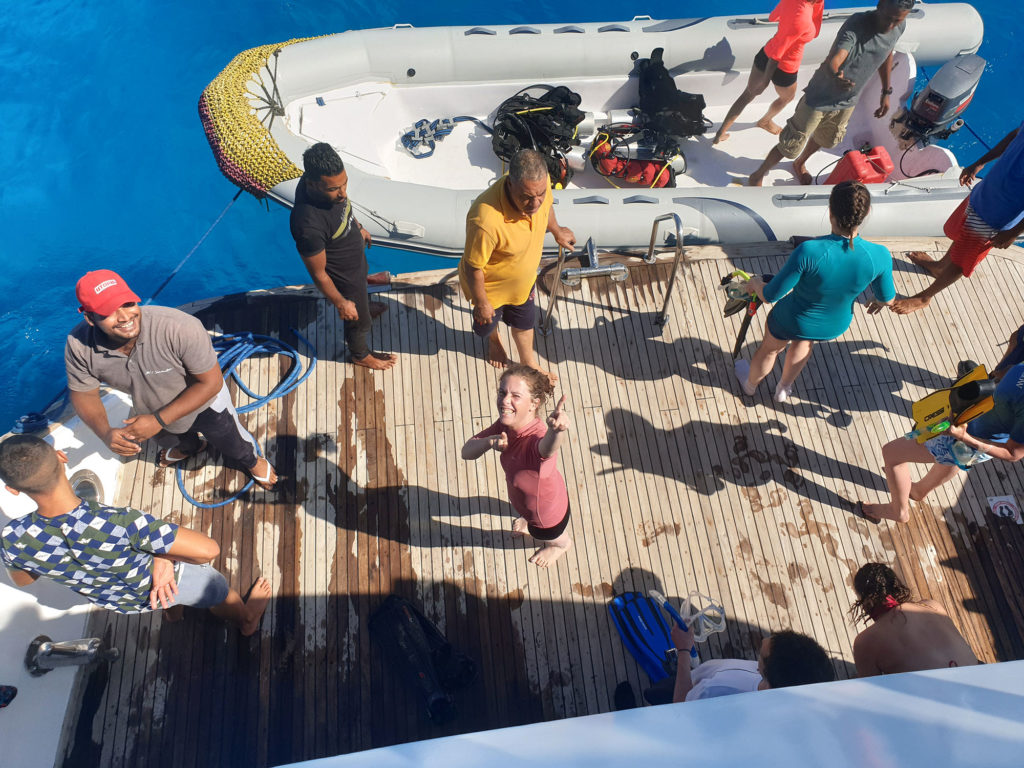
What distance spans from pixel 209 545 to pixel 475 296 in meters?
1.73

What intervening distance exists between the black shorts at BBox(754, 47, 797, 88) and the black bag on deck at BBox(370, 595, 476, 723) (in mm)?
5363

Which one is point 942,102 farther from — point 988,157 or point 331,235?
point 331,235

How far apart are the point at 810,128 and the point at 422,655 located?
5148 millimetres

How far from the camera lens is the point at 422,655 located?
306cm

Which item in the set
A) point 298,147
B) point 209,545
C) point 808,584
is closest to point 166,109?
point 298,147

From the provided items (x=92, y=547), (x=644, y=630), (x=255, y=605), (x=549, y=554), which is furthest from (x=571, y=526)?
(x=92, y=547)

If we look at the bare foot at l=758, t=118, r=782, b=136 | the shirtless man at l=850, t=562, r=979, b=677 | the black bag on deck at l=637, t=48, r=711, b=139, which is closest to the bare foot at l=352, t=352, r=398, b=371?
the shirtless man at l=850, t=562, r=979, b=677

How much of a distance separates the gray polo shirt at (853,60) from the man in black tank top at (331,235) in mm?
3888

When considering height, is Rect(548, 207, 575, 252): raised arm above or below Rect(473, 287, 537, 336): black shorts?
above

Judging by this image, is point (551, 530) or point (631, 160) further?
point (631, 160)

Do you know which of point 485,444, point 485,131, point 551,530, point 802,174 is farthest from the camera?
point 485,131

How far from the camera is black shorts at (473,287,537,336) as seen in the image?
3.60 meters

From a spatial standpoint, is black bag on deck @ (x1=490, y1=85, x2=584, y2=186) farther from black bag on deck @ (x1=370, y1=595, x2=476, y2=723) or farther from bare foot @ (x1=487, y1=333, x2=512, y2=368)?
black bag on deck @ (x1=370, y1=595, x2=476, y2=723)

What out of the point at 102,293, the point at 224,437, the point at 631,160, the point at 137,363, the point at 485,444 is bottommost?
the point at 485,444
